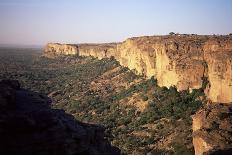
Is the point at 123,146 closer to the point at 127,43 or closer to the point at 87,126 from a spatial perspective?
the point at 87,126

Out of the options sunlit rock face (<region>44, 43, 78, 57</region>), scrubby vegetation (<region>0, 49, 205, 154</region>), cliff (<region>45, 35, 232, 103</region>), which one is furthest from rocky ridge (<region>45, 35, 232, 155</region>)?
sunlit rock face (<region>44, 43, 78, 57</region>)

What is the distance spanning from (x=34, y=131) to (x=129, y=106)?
42.7 m

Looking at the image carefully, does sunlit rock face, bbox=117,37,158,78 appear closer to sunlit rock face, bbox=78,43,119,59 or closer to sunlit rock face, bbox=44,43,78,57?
sunlit rock face, bbox=78,43,119,59

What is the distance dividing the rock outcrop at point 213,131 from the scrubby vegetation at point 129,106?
4.04 meters

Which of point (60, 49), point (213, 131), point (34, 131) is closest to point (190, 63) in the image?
point (213, 131)

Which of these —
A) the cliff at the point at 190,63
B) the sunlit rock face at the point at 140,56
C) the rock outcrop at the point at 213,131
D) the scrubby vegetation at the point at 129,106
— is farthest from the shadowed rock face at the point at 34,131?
the sunlit rock face at the point at 140,56

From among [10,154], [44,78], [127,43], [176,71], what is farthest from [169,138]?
[44,78]

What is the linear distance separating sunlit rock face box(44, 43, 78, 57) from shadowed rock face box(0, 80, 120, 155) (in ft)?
400

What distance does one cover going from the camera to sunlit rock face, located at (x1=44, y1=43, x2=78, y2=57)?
452 ft

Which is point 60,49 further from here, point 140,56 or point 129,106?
point 129,106

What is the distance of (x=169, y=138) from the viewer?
37.4 m

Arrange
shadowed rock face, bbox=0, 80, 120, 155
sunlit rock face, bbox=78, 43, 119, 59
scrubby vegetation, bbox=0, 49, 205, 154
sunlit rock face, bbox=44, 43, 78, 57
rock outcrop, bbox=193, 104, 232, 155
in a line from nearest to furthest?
1. shadowed rock face, bbox=0, 80, 120, 155
2. rock outcrop, bbox=193, 104, 232, 155
3. scrubby vegetation, bbox=0, 49, 205, 154
4. sunlit rock face, bbox=78, 43, 119, 59
5. sunlit rock face, bbox=44, 43, 78, 57

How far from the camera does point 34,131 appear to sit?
36.8 feet

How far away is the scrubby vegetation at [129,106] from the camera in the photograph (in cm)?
3812
